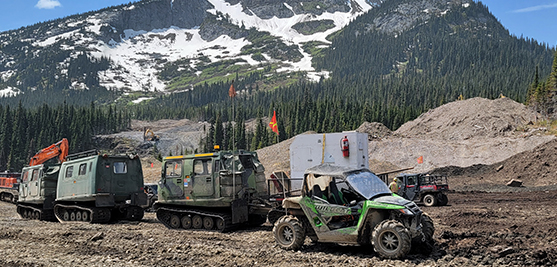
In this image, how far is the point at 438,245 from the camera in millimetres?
11609

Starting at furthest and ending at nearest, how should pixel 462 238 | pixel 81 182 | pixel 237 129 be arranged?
pixel 237 129 → pixel 81 182 → pixel 462 238

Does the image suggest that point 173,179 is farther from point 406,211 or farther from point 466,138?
point 466,138

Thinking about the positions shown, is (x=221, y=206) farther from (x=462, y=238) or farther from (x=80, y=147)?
(x=80, y=147)

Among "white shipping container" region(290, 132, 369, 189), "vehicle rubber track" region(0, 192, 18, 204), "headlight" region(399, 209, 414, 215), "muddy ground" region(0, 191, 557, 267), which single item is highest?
"white shipping container" region(290, 132, 369, 189)

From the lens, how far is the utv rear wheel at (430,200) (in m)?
25.2

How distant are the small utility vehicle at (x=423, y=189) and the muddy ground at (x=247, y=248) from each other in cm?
874

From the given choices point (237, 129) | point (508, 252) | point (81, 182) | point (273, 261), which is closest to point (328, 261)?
point (273, 261)

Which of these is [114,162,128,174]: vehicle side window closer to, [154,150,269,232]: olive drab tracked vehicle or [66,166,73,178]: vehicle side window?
[66,166,73,178]: vehicle side window

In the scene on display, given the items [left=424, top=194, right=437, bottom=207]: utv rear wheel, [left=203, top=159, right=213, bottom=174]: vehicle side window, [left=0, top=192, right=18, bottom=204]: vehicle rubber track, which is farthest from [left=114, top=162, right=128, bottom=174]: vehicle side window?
[left=0, top=192, right=18, bottom=204]: vehicle rubber track

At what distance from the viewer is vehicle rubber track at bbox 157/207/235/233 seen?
16023 mm

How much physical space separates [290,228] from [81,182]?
41.1 ft

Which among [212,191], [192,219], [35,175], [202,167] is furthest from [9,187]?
[212,191]

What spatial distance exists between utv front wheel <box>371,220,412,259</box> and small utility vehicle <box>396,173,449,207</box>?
16.3 metres

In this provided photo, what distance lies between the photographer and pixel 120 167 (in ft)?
67.5
